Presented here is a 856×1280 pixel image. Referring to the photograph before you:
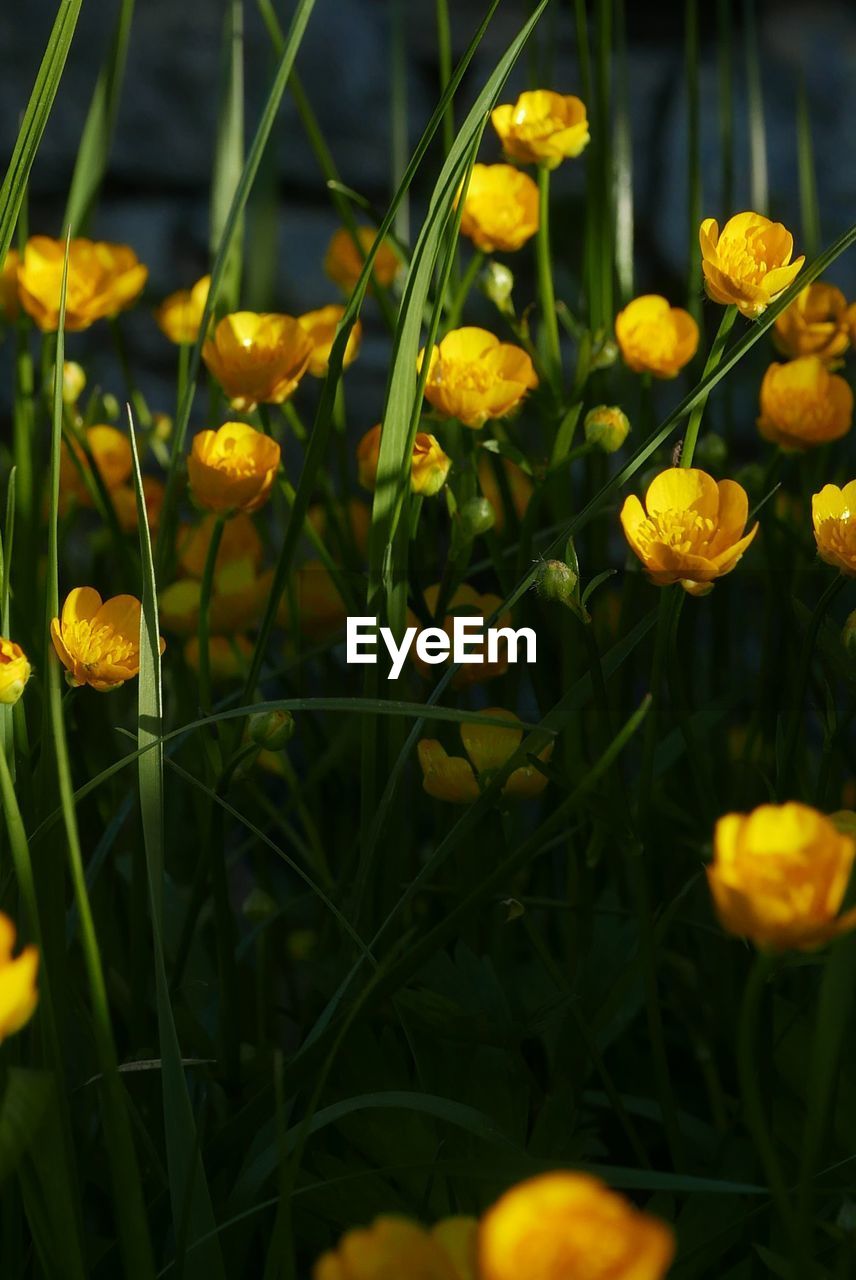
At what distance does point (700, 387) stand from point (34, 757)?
307mm

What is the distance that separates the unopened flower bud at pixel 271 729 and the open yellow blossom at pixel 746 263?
201 millimetres

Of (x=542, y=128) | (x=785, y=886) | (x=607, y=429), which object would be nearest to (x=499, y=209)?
(x=542, y=128)

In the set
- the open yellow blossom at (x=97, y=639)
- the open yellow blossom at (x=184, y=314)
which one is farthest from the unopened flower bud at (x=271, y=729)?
the open yellow blossom at (x=184, y=314)

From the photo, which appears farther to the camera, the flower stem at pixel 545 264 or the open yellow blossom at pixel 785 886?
the flower stem at pixel 545 264

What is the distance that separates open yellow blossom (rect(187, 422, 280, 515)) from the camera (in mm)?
499

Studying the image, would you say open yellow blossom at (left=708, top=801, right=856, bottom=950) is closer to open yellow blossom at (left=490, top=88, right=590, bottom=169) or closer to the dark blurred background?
open yellow blossom at (left=490, top=88, right=590, bottom=169)

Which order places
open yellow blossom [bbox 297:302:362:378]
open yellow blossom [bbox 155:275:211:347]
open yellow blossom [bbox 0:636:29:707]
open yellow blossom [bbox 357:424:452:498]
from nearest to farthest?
open yellow blossom [bbox 0:636:29:707]
open yellow blossom [bbox 357:424:452:498]
open yellow blossom [bbox 297:302:362:378]
open yellow blossom [bbox 155:275:211:347]

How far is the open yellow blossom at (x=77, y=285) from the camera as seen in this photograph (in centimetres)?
62

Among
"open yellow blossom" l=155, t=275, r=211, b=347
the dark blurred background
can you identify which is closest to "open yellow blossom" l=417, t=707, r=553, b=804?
"open yellow blossom" l=155, t=275, r=211, b=347

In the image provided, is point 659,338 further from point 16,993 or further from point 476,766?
point 16,993

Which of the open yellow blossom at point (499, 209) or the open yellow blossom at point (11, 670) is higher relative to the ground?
the open yellow blossom at point (499, 209)

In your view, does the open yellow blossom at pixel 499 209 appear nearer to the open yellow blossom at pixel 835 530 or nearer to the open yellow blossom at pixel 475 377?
the open yellow blossom at pixel 475 377

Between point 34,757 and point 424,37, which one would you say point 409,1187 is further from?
point 424,37

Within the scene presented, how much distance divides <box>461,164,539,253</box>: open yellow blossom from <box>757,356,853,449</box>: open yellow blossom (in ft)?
0.48
